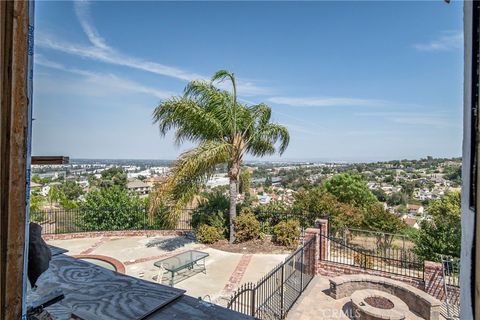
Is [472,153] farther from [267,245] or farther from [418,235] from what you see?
[418,235]

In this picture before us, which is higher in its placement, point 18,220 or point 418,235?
point 18,220

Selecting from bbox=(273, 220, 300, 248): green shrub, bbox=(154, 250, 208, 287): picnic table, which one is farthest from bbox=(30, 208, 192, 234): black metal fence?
bbox=(273, 220, 300, 248): green shrub

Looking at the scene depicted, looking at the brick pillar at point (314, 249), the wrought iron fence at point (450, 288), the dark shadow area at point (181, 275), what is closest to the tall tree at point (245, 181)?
the brick pillar at point (314, 249)

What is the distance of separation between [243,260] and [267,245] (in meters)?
1.55

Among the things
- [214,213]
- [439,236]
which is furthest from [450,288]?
[214,213]

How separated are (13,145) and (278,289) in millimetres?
5764

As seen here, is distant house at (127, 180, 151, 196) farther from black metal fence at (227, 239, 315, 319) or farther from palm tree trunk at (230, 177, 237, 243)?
black metal fence at (227, 239, 315, 319)

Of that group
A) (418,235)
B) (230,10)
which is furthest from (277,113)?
(418,235)

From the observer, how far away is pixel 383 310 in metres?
5.60

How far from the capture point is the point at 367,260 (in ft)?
27.5

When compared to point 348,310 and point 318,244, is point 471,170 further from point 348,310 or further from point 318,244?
point 318,244

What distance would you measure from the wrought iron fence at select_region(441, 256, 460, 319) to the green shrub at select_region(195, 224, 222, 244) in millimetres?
6483

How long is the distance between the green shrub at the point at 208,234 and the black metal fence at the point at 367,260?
3.63 meters

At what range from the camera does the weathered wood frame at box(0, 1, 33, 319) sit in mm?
700
